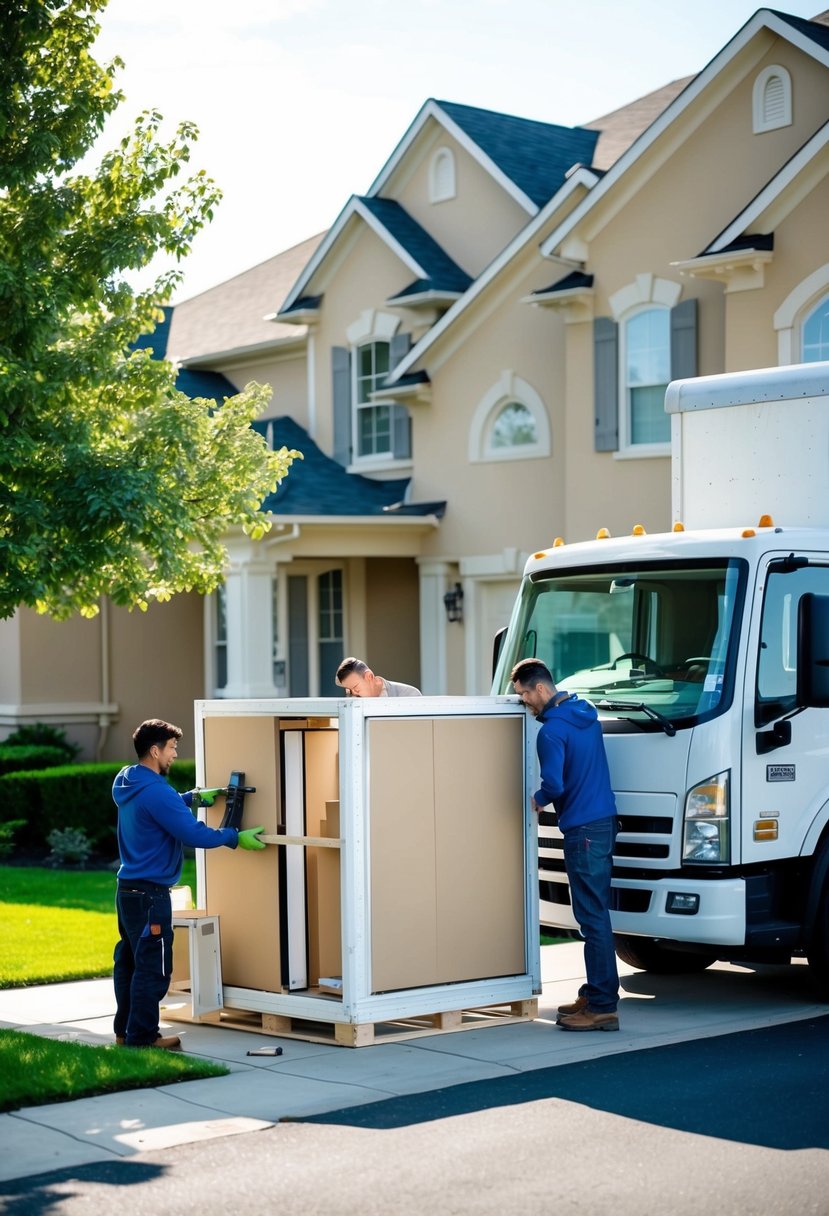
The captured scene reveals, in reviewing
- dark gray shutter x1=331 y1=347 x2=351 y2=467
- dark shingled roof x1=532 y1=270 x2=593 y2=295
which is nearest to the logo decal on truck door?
dark shingled roof x1=532 y1=270 x2=593 y2=295

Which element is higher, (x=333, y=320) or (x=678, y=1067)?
(x=333, y=320)

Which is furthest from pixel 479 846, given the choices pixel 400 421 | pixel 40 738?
pixel 40 738

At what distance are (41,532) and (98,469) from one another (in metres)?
0.61

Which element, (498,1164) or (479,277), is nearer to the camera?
(498,1164)

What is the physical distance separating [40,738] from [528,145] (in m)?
10.0

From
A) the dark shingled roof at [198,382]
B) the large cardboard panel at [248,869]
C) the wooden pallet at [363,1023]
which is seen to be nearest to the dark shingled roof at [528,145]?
the dark shingled roof at [198,382]

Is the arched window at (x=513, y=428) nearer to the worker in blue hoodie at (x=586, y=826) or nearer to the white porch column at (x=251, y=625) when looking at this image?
the white porch column at (x=251, y=625)

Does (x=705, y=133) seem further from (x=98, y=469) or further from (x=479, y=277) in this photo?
(x=98, y=469)

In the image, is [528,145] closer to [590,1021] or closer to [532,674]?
[532,674]

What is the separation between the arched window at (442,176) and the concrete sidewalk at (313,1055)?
1303 centimetres

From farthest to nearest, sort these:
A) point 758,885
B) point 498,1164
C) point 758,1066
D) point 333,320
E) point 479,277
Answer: point 333,320
point 479,277
point 758,885
point 758,1066
point 498,1164

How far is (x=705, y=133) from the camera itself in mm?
16688

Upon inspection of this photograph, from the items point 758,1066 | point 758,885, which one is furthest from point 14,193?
point 758,1066

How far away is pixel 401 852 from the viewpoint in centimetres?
844
